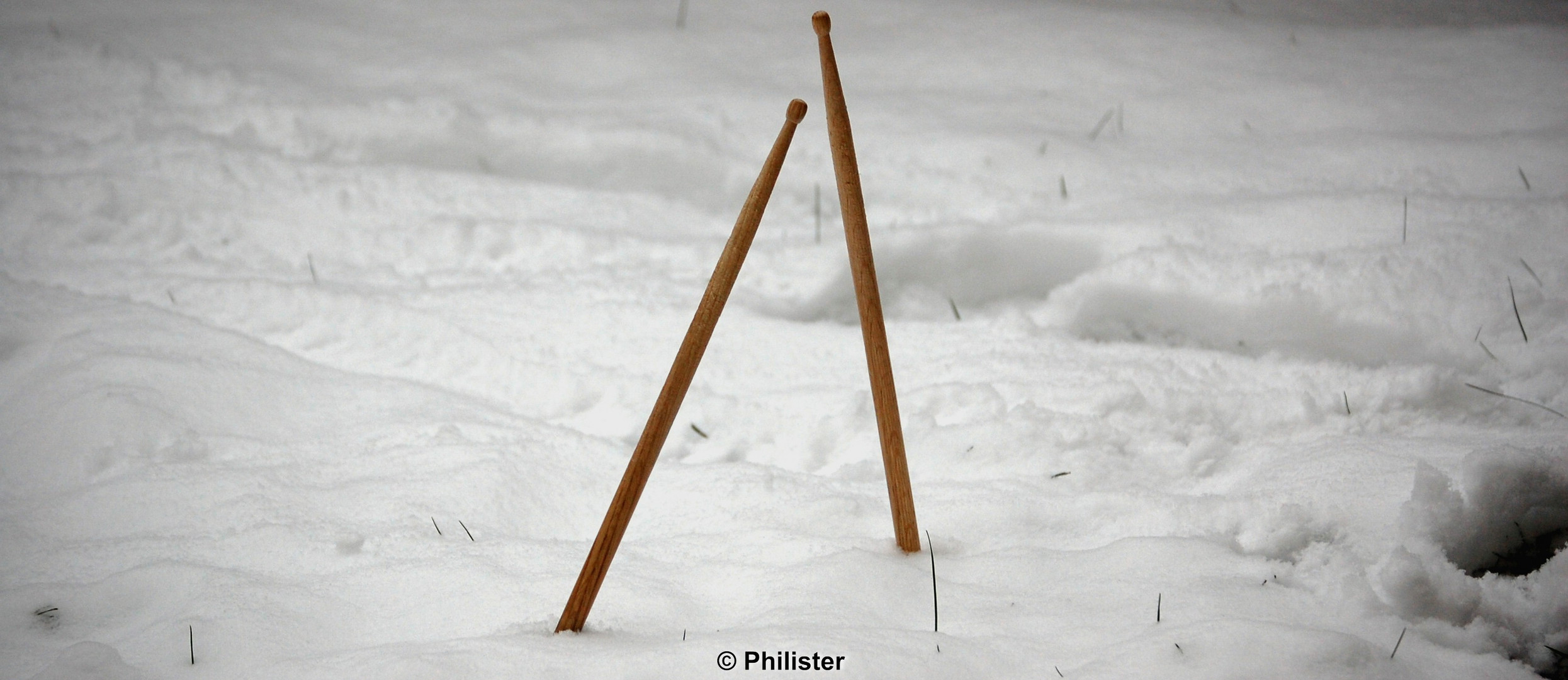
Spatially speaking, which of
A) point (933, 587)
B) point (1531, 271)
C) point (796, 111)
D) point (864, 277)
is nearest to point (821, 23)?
point (796, 111)

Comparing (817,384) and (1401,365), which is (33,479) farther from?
(1401,365)

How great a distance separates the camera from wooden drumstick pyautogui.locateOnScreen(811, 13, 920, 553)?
0.95 metres

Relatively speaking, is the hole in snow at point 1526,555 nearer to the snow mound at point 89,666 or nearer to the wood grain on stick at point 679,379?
the wood grain on stick at point 679,379

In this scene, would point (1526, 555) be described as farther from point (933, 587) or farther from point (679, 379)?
point (679, 379)

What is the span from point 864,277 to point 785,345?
0.81 m

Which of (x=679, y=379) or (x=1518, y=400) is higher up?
(x=679, y=379)

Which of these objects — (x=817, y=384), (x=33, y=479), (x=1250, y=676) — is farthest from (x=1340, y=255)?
(x=33, y=479)

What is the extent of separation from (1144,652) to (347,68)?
9.56 feet

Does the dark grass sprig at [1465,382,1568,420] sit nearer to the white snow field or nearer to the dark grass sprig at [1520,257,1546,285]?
the white snow field

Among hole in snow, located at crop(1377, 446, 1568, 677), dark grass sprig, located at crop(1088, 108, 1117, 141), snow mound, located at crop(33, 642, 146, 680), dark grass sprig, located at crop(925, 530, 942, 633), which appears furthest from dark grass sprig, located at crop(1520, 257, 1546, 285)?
snow mound, located at crop(33, 642, 146, 680)

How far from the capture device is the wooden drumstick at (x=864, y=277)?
3.12 feet

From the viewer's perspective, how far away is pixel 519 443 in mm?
1445

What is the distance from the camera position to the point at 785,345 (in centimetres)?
178

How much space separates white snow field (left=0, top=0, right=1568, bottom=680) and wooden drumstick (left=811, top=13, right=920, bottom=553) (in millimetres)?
130
